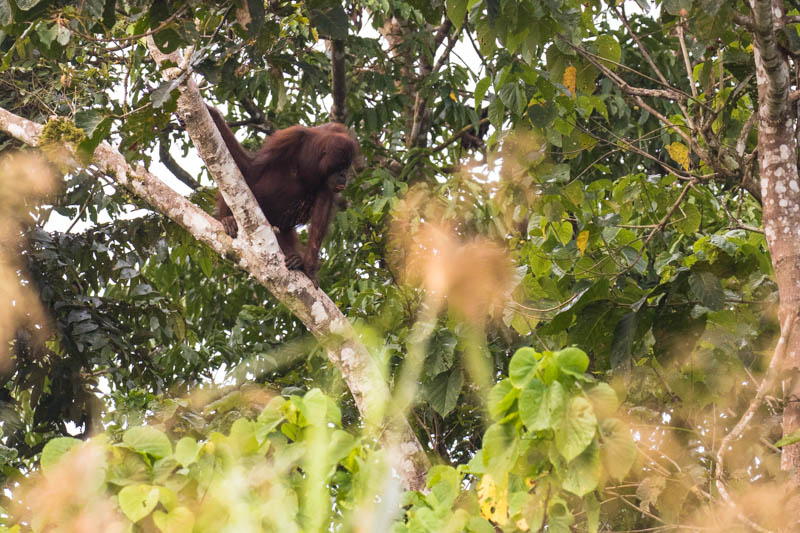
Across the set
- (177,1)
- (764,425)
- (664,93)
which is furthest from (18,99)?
(764,425)

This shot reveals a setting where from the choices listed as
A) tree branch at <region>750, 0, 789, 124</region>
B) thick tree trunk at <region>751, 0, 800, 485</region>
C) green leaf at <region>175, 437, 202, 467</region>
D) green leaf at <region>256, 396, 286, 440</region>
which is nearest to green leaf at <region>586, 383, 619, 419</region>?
green leaf at <region>256, 396, 286, 440</region>

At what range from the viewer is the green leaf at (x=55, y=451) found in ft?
5.91

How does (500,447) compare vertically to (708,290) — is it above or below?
above

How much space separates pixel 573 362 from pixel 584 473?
0.22 m

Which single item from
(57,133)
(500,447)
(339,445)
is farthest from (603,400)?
(57,133)

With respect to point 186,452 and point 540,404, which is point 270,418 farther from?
point 540,404

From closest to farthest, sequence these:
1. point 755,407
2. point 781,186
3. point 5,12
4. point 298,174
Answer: point 755,407 → point 781,186 → point 5,12 → point 298,174

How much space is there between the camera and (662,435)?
318 centimetres

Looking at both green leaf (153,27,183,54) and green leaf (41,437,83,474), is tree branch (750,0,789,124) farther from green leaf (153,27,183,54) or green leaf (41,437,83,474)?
green leaf (41,437,83,474)

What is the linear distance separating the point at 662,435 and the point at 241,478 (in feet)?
6.26

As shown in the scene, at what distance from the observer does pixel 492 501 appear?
6.19ft

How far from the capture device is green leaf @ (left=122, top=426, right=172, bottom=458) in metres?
1.83

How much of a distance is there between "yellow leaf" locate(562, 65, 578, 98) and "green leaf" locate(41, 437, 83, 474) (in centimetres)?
222

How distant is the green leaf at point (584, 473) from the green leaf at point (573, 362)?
0.15 m
